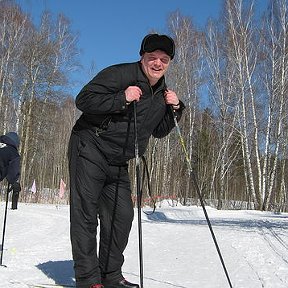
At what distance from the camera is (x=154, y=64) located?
9.88 ft

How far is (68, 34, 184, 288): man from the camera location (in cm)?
289

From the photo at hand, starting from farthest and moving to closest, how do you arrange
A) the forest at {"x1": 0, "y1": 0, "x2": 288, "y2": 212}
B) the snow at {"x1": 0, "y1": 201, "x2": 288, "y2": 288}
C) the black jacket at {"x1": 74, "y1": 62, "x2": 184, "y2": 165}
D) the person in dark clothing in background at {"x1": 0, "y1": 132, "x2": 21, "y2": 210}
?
the forest at {"x1": 0, "y1": 0, "x2": 288, "y2": 212}
the person in dark clothing in background at {"x1": 0, "y1": 132, "x2": 21, "y2": 210}
the snow at {"x1": 0, "y1": 201, "x2": 288, "y2": 288}
the black jacket at {"x1": 74, "y1": 62, "x2": 184, "y2": 165}

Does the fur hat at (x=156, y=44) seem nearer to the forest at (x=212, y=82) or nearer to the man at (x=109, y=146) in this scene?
the man at (x=109, y=146)

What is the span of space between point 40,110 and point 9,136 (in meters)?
19.0

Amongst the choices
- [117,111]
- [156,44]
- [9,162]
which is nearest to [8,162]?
[9,162]

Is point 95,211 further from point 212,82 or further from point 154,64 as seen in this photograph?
point 212,82

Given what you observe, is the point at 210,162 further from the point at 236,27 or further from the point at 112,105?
the point at 112,105

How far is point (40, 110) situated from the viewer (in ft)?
79.4

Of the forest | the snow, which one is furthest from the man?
the forest

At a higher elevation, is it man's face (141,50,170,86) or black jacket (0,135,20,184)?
man's face (141,50,170,86)

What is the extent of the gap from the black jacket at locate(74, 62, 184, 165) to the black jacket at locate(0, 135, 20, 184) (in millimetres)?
2607

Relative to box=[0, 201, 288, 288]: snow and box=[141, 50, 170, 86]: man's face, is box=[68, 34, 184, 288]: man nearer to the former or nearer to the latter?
box=[141, 50, 170, 86]: man's face

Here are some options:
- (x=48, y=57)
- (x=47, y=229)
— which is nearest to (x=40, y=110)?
(x=48, y=57)

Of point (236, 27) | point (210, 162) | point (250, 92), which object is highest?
point (236, 27)
